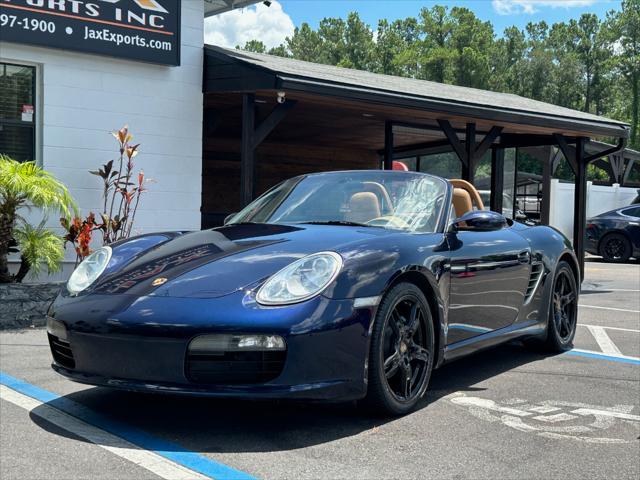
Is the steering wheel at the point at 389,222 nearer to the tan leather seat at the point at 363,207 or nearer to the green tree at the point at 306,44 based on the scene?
the tan leather seat at the point at 363,207

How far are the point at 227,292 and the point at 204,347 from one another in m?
0.29

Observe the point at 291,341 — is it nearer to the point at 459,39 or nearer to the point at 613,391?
the point at 613,391

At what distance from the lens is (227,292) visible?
3658 millimetres

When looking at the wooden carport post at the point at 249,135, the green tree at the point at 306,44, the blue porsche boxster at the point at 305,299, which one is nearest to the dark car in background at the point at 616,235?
the wooden carport post at the point at 249,135

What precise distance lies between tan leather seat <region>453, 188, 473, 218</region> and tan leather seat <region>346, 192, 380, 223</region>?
137cm

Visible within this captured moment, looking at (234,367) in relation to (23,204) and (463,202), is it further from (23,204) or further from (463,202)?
(23,204)

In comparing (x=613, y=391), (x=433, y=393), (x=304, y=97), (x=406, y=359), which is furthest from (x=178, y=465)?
(x=304, y=97)

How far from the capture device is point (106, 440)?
3.64 metres

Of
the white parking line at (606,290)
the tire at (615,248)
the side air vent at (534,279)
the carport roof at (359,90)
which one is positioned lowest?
the white parking line at (606,290)

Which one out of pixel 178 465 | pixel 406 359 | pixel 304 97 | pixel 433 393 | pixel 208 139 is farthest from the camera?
pixel 208 139

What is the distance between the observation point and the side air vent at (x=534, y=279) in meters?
5.60

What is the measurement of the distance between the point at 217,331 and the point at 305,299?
425 mm

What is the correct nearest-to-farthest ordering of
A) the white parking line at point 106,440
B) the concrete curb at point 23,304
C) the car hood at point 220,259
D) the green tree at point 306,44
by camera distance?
the white parking line at point 106,440 → the car hood at point 220,259 → the concrete curb at point 23,304 → the green tree at point 306,44

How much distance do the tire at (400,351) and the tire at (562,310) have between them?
79.6 inches
